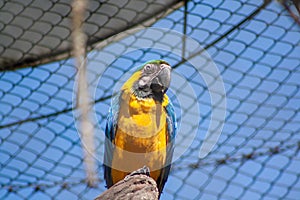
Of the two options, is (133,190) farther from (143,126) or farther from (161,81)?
(161,81)

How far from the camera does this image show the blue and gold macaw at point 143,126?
80.9 inches

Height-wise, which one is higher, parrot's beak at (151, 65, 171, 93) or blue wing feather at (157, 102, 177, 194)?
parrot's beak at (151, 65, 171, 93)

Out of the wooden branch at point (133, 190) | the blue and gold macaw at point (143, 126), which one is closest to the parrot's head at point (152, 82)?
the blue and gold macaw at point (143, 126)

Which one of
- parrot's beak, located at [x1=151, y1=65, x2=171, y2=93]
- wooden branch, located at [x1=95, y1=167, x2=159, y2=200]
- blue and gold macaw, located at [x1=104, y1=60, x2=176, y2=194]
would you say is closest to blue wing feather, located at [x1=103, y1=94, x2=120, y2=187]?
blue and gold macaw, located at [x1=104, y1=60, x2=176, y2=194]

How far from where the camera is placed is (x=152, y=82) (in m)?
2.10

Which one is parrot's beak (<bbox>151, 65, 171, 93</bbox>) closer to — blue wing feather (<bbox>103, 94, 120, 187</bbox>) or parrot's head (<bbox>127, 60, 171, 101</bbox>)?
parrot's head (<bbox>127, 60, 171, 101</bbox>)

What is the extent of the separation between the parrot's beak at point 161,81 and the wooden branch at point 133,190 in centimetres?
62

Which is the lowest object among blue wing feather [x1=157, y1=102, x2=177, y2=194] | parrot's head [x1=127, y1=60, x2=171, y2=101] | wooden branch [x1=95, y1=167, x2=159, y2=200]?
wooden branch [x1=95, y1=167, x2=159, y2=200]

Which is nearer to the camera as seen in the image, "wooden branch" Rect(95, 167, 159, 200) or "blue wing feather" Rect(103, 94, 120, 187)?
"wooden branch" Rect(95, 167, 159, 200)

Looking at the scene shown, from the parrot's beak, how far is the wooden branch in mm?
625

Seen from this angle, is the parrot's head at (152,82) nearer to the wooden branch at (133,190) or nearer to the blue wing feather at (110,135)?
the blue wing feather at (110,135)

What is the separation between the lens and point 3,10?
9.15ft

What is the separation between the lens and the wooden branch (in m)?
1.46

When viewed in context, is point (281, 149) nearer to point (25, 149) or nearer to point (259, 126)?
point (259, 126)
